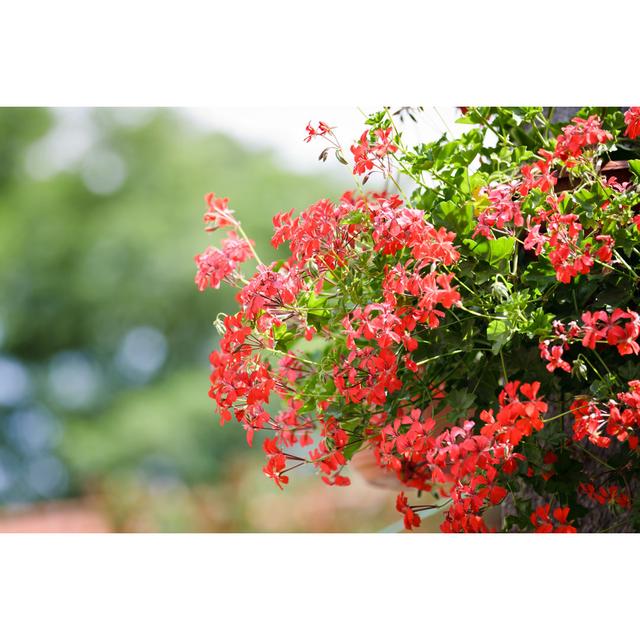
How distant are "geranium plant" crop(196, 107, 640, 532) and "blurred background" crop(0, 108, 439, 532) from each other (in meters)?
4.60

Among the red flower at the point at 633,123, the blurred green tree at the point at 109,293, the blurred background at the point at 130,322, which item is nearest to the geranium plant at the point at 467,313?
the red flower at the point at 633,123

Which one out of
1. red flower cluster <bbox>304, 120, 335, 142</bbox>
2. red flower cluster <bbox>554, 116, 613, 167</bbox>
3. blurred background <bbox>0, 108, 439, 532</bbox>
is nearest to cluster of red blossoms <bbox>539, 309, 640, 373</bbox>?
red flower cluster <bbox>554, 116, 613, 167</bbox>

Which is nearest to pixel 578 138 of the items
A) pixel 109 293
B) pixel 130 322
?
pixel 109 293

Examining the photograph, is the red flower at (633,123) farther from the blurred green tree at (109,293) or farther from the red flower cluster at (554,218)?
the blurred green tree at (109,293)

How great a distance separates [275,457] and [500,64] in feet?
1.85

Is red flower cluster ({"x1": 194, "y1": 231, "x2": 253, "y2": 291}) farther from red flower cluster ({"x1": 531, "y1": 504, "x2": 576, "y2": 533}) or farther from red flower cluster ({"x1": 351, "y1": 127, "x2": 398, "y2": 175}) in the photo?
red flower cluster ({"x1": 531, "y1": 504, "x2": 576, "y2": 533})

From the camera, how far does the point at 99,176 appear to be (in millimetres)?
7188

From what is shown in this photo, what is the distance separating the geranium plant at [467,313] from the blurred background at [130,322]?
4.60 meters

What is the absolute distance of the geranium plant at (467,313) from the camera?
700 mm

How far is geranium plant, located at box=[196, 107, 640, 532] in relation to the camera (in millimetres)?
700

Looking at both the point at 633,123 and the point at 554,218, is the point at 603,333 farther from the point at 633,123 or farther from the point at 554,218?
the point at 633,123
